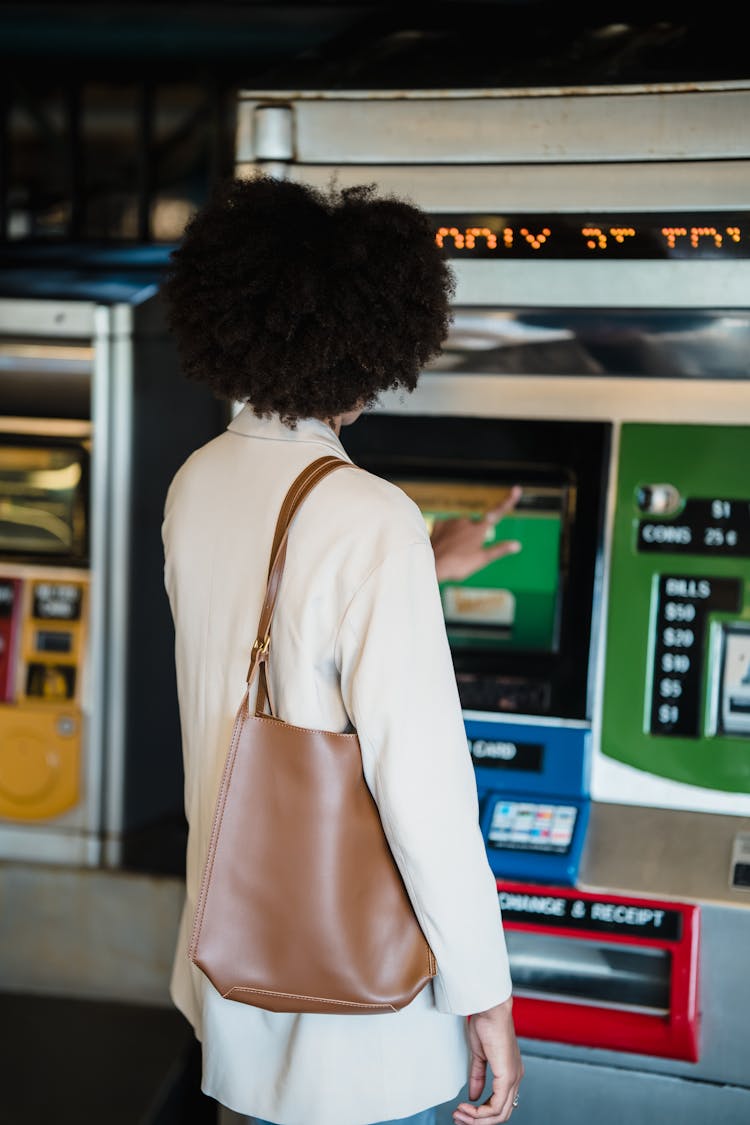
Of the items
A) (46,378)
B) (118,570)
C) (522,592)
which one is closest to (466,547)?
(522,592)

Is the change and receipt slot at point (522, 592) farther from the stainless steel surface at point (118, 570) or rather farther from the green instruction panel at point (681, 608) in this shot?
the stainless steel surface at point (118, 570)

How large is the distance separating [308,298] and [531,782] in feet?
3.38

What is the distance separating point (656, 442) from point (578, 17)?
3.29 ft

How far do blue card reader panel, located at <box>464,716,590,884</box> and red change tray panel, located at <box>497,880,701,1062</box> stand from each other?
3.8 inches

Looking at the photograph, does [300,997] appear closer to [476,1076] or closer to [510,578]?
[476,1076]

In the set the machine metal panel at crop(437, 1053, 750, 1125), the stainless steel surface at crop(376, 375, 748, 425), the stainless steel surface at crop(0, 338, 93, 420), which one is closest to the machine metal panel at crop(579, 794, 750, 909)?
the machine metal panel at crop(437, 1053, 750, 1125)

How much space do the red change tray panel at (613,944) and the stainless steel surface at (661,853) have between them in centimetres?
3

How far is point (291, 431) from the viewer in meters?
1.40

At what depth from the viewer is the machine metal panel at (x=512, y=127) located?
6.01ft

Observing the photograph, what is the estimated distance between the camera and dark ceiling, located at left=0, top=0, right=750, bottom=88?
192 cm

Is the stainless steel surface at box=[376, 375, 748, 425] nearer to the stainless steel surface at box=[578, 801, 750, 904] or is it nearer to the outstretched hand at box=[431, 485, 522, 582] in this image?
the outstretched hand at box=[431, 485, 522, 582]

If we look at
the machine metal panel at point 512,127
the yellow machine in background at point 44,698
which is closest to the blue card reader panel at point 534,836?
the machine metal panel at point 512,127

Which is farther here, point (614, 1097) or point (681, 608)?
point (681, 608)

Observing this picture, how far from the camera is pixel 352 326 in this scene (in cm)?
131
